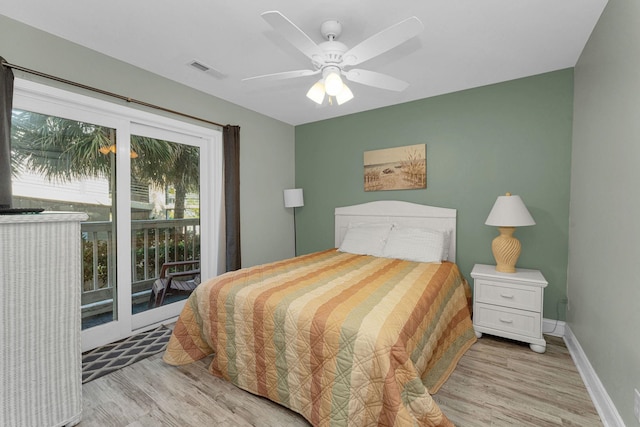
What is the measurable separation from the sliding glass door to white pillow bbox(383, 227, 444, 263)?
1953 millimetres

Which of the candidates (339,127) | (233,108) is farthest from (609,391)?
(233,108)

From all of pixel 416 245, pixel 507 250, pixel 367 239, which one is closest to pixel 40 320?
pixel 367 239

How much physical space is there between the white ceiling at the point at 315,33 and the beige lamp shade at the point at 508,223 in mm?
1178

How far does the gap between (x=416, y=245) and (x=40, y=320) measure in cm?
277

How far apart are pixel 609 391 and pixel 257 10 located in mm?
2985

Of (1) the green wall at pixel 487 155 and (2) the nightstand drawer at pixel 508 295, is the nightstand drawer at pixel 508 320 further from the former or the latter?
(1) the green wall at pixel 487 155

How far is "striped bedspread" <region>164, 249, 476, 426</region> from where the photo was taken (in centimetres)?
134

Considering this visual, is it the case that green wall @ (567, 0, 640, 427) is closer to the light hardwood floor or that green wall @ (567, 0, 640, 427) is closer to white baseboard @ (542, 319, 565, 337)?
the light hardwood floor

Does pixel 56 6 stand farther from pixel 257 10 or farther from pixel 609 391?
pixel 609 391

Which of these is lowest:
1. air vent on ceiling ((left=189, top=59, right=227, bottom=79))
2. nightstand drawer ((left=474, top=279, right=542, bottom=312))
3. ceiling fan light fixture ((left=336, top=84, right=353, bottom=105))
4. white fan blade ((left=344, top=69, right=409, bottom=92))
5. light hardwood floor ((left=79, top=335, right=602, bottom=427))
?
light hardwood floor ((left=79, top=335, right=602, bottom=427))

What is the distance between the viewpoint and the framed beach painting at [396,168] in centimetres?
333

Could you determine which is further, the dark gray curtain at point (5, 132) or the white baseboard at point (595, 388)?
the dark gray curtain at point (5, 132)

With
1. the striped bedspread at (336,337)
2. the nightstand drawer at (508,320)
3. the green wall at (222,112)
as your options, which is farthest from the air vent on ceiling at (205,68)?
the nightstand drawer at (508,320)

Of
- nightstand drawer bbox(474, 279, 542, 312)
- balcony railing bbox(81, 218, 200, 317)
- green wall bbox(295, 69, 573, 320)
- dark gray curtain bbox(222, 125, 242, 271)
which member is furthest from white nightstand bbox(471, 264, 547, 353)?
balcony railing bbox(81, 218, 200, 317)
